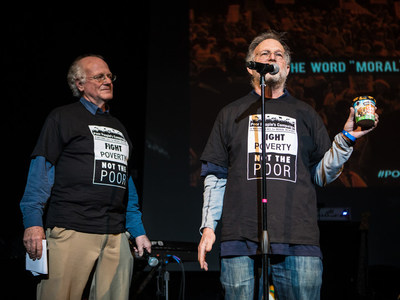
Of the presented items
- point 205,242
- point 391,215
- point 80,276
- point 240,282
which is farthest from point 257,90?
point 391,215

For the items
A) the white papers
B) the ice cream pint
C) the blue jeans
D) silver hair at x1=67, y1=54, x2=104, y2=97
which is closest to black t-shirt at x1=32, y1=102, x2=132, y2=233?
the white papers

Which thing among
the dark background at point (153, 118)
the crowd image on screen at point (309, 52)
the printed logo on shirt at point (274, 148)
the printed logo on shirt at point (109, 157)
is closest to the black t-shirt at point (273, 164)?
the printed logo on shirt at point (274, 148)

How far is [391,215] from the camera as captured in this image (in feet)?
16.9

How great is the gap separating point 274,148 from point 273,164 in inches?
2.9

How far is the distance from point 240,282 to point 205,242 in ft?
0.67

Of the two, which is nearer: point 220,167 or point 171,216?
point 220,167

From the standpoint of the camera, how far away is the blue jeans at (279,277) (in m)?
1.62

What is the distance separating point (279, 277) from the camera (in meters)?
1.67

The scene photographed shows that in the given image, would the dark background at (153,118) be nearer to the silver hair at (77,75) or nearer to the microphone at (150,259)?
the microphone at (150,259)

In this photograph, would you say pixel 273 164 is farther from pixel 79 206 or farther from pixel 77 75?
pixel 77 75

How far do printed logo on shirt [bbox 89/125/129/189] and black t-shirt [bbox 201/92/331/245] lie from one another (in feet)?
1.73

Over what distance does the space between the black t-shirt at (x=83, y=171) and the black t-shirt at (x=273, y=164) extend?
21.3 inches

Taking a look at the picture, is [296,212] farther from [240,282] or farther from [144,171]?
[144,171]

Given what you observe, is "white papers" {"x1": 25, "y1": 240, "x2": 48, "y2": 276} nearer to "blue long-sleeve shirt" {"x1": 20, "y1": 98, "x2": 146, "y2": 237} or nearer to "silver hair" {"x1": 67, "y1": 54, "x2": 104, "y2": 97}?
"blue long-sleeve shirt" {"x1": 20, "y1": 98, "x2": 146, "y2": 237}
